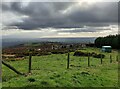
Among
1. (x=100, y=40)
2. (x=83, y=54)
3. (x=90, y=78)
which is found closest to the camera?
(x=90, y=78)

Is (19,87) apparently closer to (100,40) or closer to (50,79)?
(50,79)

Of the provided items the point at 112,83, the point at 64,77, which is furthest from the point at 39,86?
the point at 112,83

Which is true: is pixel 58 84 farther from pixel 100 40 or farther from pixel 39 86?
pixel 100 40

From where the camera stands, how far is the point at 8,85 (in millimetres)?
14273

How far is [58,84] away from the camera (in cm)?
1486

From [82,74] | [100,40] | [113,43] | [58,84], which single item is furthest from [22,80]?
[100,40]

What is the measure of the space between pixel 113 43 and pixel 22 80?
85.1 m

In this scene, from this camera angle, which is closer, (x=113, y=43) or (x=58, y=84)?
(x=58, y=84)

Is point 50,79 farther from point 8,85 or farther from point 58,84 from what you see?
point 8,85

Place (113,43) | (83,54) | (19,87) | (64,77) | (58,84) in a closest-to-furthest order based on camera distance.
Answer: (19,87) < (58,84) < (64,77) < (83,54) < (113,43)

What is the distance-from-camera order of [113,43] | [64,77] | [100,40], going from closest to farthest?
[64,77] → [113,43] → [100,40]

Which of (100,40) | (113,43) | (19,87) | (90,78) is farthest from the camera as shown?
(100,40)

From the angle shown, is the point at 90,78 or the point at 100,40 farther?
the point at 100,40

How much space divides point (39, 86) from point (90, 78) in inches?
176
